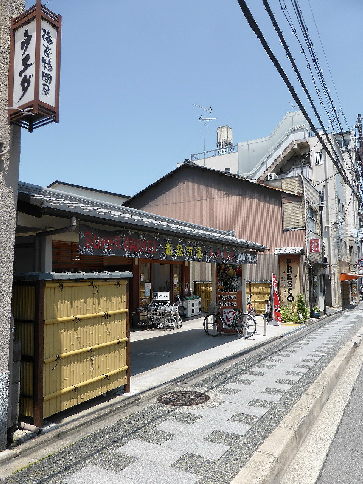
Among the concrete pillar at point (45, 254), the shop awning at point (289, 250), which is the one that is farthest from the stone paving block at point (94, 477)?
the shop awning at point (289, 250)

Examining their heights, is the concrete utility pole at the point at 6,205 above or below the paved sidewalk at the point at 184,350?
above

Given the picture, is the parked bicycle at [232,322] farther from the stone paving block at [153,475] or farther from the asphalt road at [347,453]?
the stone paving block at [153,475]

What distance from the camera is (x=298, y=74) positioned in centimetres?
752

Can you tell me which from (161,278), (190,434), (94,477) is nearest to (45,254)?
(94,477)

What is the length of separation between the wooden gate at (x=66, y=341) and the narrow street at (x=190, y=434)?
84 cm

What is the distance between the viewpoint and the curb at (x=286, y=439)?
442 cm

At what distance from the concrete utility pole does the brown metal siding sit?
19964mm

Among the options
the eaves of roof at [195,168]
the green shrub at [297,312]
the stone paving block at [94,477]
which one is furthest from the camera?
the eaves of roof at [195,168]

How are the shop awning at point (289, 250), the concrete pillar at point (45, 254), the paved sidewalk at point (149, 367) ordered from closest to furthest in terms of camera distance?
the paved sidewalk at point (149, 367) → the concrete pillar at point (45, 254) → the shop awning at point (289, 250)

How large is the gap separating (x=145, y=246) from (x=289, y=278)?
16388 millimetres

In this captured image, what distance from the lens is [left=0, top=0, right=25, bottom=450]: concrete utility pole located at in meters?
5.18

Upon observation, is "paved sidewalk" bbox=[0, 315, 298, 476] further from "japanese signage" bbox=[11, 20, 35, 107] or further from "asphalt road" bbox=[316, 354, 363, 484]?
"japanese signage" bbox=[11, 20, 35, 107]

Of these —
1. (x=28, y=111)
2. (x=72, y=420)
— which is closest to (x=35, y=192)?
(x=28, y=111)

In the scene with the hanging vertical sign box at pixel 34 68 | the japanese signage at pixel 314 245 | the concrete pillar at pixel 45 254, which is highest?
the hanging vertical sign box at pixel 34 68
